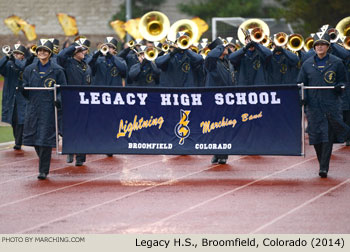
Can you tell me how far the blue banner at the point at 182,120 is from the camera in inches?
488

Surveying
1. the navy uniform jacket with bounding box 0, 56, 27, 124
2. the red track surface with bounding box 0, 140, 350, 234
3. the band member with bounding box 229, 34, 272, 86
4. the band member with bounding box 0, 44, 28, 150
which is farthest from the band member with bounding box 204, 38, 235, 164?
the navy uniform jacket with bounding box 0, 56, 27, 124

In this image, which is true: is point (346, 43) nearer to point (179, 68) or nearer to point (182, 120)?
point (179, 68)

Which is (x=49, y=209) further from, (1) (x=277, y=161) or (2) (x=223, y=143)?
(1) (x=277, y=161)

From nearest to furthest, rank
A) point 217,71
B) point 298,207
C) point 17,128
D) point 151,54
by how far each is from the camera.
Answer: point 298,207
point 217,71
point 151,54
point 17,128

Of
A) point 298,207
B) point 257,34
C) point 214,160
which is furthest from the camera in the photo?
point 257,34

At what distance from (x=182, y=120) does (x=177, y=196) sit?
1.96 meters

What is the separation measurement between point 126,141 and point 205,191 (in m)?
1.92

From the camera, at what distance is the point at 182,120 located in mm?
12641

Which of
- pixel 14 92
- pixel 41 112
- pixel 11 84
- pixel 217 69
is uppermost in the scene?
pixel 217 69

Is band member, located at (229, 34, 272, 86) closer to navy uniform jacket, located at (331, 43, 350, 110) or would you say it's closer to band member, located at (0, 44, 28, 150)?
navy uniform jacket, located at (331, 43, 350, 110)

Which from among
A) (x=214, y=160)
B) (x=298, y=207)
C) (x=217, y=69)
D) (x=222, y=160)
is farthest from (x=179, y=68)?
(x=298, y=207)

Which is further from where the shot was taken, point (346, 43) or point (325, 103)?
point (346, 43)

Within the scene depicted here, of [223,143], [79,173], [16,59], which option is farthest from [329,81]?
[16,59]

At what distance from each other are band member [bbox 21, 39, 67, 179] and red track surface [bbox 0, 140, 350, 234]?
1.45ft
